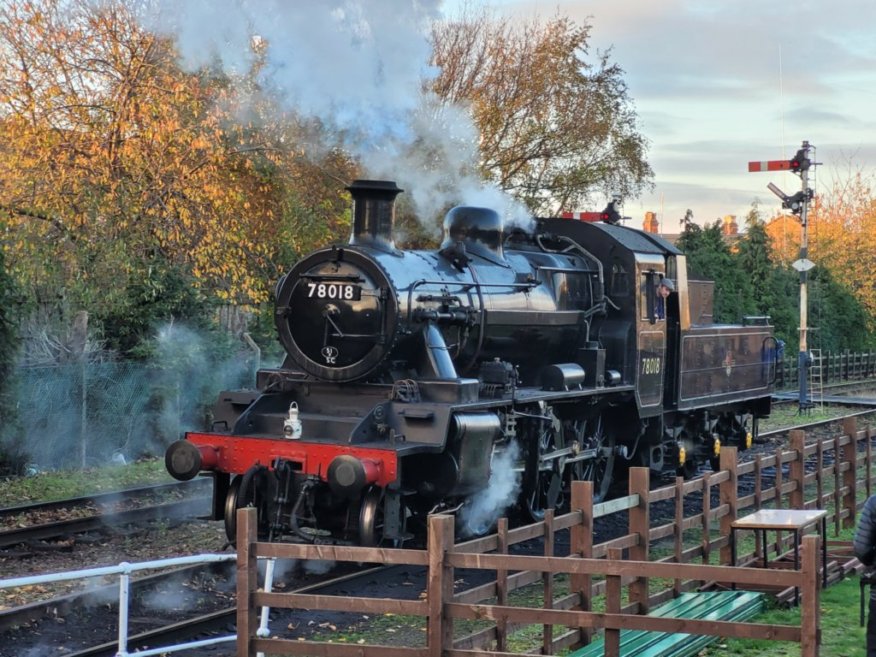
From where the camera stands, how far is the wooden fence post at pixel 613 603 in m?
6.24

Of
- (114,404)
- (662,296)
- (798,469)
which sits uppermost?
(662,296)

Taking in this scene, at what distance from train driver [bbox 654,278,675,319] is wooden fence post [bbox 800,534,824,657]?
832 centimetres

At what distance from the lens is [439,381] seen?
10.0 metres

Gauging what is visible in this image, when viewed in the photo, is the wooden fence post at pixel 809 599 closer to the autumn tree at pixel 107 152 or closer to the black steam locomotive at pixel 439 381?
the black steam locomotive at pixel 439 381

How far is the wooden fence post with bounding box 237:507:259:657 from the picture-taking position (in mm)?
6344

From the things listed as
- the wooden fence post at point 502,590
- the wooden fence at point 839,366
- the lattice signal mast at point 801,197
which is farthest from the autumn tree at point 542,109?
the wooden fence post at point 502,590

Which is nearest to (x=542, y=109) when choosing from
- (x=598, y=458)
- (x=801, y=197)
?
(x=801, y=197)

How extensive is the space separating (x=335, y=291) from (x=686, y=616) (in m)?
4.43

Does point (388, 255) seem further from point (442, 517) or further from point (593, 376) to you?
point (442, 517)

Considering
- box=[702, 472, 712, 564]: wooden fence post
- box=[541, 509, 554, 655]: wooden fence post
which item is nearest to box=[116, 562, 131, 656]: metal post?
box=[541, 509, 554, 655]: wooden fence post

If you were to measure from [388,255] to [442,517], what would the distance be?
4.74 metres

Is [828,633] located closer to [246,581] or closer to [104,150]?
[246,581]

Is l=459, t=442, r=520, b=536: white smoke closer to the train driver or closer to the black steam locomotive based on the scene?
the black steam locomotive

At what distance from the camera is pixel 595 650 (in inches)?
274
